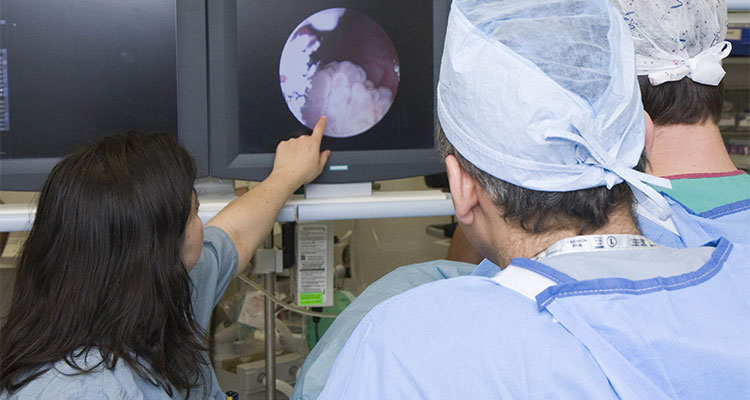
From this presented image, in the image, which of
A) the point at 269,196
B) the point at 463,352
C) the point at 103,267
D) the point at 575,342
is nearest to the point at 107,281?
the point at 103,267

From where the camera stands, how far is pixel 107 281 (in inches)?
48.8

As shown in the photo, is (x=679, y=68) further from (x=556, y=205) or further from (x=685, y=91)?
(x=556, y=205)

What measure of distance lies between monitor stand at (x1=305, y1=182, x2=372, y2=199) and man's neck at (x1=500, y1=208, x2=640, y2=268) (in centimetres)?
72

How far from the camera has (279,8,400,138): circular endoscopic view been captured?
62.1 inches

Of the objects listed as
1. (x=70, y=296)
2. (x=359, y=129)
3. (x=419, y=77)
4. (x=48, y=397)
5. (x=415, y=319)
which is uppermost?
(x=419, y=77)

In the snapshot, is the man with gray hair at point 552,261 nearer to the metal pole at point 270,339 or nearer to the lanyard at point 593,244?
the lanyard at point 593,244

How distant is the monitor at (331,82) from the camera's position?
1.56 metres

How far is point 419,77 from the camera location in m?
1.66

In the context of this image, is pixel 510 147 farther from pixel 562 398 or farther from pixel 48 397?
pixel 48 397

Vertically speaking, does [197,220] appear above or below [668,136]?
below

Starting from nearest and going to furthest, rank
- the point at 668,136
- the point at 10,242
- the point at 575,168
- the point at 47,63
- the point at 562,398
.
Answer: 1. the point at 562,398
2. the point at 575,168
3. the point at 668,136
4. the point at 47,63
5. the point at 10,242

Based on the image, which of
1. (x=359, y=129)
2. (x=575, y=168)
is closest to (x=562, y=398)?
(x=575, y=168)

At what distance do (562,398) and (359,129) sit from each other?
0.95 metres

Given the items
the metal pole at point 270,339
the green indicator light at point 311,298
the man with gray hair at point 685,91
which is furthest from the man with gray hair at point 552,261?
the metal pole at point 270,339
